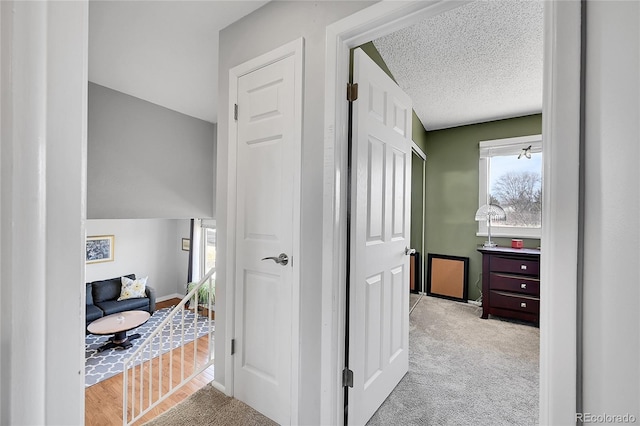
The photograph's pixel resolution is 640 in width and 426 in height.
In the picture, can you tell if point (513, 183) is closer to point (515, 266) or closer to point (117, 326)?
point (515, 266)

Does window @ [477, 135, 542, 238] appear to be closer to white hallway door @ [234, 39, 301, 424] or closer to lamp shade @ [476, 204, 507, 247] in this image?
lamp shade @ [476, 204, 507, 247]

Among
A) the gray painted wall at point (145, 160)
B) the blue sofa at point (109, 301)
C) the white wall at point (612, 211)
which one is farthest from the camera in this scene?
the blue sofa at point (109, 301)

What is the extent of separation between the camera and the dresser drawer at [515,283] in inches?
115

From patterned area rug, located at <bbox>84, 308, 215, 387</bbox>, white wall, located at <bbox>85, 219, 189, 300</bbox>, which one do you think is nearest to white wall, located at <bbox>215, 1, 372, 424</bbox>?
patterned area rug, located at <bbox>84, 308, 215, 387</bbox>

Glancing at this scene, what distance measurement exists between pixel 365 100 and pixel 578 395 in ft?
4.30

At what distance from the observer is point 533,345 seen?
2531 millimetres

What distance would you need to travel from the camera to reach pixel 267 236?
5.11 ft

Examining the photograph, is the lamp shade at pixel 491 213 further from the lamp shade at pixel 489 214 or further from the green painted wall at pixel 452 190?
the green painted wall at pixel 452 190

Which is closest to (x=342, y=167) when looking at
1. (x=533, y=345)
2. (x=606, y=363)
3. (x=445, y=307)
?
(x=606, y=363)

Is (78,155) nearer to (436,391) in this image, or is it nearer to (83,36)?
(83,36)

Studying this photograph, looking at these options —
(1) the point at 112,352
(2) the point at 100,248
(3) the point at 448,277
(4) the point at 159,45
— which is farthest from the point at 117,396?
(3) the point at 448,277

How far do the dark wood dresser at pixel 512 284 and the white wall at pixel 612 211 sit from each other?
2803 millimetres

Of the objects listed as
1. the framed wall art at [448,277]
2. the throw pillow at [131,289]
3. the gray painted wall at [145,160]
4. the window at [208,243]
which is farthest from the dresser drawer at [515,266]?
the throw pillow at [131,289]

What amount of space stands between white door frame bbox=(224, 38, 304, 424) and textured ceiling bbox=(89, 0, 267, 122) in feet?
1.19
